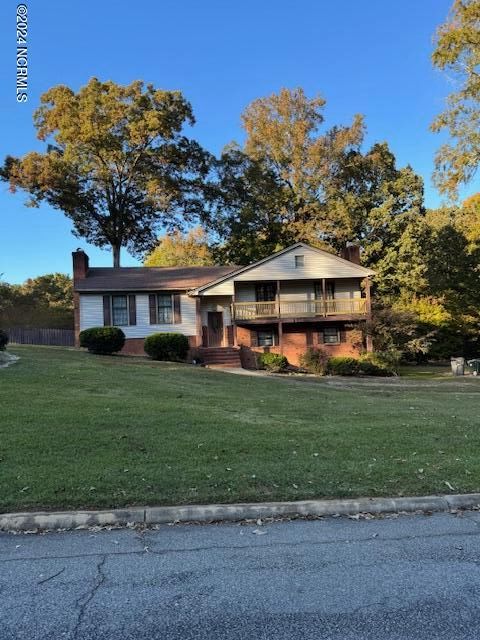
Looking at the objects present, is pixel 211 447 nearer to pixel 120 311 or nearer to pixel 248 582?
pixel 248 582

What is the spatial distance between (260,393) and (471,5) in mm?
20625

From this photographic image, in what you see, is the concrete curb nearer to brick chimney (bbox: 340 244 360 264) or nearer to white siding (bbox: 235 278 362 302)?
white siding (bbox: 235 278 362 302)

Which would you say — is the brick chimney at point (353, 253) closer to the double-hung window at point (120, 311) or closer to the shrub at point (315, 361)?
the shrub at point (315, 361)

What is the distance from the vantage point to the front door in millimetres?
29797

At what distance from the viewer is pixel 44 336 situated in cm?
3416

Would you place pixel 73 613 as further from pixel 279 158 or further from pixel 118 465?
pixel 279 158

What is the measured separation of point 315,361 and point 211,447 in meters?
20.0

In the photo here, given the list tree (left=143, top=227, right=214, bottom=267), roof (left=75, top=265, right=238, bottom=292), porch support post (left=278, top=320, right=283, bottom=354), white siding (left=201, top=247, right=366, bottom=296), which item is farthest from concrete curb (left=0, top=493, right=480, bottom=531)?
tree (left=143, top=227, right=214, bottom=267)

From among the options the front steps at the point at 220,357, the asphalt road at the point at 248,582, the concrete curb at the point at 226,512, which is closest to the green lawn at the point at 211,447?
the concrete curb at the point at 226,512

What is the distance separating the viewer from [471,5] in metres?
23.5

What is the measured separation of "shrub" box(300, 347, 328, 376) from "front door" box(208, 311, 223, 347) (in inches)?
197

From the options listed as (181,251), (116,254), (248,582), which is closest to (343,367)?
(116,254)

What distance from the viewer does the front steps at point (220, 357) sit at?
2730 cm

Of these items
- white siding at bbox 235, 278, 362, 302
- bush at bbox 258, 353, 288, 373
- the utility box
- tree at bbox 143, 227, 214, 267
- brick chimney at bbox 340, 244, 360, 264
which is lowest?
the utility box
